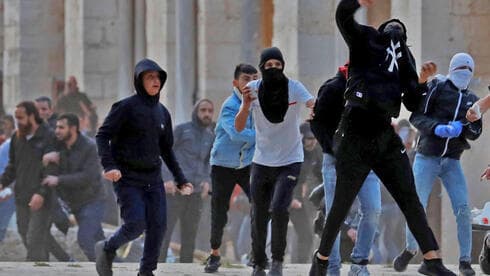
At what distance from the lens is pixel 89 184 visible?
23719 millimetres

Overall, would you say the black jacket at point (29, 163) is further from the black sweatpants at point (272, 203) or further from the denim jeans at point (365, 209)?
the denim jeans at point (365, 209)

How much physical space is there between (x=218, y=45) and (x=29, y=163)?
535cm

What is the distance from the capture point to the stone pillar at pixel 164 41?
30.5 m

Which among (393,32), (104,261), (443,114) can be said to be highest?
(393,32)

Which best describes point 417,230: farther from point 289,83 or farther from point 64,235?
point 64,235

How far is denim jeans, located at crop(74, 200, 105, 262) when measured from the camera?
23.1 meters

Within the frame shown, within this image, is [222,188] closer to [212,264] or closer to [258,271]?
[212,264]

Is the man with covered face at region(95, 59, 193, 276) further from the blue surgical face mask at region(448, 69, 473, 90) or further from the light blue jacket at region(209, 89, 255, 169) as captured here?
the blue surgical face mask at region(448, 69, 473, 90)

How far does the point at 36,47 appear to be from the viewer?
3831cm

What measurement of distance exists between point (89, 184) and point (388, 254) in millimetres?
3021

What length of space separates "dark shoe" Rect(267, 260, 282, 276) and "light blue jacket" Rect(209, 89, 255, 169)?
1244 millimetres

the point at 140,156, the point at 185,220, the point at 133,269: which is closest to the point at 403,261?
the point at 133,269

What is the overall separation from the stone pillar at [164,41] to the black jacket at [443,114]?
478 inches

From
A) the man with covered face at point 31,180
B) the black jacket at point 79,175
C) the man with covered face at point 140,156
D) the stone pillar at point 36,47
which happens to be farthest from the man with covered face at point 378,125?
the stone pillar at point 36,47
